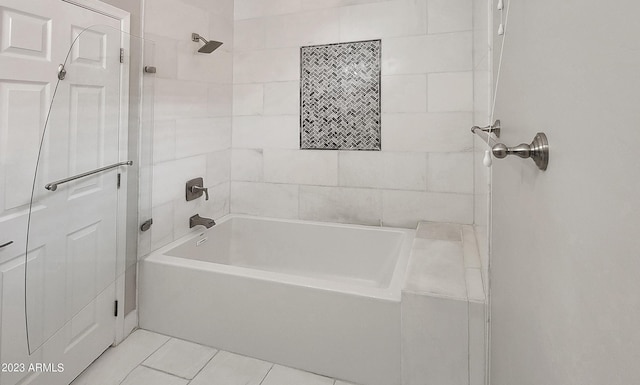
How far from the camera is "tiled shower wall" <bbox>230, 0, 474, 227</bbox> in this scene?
2.24 m

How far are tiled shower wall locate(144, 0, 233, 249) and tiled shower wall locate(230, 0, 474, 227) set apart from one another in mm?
154

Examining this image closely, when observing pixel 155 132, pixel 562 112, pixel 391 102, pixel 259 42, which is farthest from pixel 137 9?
pixel 562 112

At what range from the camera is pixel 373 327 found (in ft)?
4.90

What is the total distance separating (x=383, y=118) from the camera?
240 centimetres

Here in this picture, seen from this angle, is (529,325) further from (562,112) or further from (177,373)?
(177,373)

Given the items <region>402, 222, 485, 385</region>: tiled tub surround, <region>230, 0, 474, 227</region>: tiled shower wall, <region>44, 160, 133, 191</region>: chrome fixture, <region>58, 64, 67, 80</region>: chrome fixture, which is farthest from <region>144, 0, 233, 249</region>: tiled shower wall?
<region>402, 222, 485, 385</region>: tiled tub surround

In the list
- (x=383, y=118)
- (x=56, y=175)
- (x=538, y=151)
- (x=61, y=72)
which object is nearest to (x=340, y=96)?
(x=383, y=118)

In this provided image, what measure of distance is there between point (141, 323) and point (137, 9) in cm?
189

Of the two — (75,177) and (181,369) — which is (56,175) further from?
(181,369)

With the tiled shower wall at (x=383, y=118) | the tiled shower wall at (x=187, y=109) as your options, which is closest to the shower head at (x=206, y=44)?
the tiled shower wall at (x=187, y=109)

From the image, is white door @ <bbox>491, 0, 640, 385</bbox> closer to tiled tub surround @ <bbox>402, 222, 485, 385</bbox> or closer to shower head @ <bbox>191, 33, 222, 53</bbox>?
tiled tub surround @ <bbox>402, 222, 485, 385</bbox>

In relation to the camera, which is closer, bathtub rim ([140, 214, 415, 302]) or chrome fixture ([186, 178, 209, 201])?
bathtub rim ([140, 214, 415, 302])

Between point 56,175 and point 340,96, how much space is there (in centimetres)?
187

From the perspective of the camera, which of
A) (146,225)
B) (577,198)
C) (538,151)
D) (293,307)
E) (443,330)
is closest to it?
(577,198)
